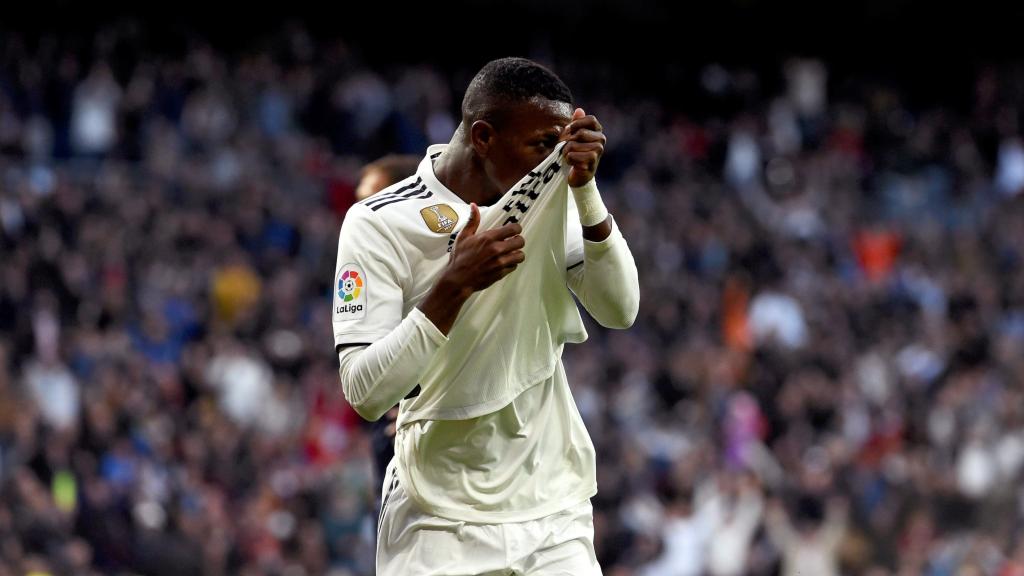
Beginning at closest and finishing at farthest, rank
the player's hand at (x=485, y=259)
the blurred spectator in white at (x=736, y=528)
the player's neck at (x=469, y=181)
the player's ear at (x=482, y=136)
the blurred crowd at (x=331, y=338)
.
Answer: the player's hand at (x=485, y=259) → the player's ear at (x=482, y=136) → the player's neck at (x=469, y=181) → the blurred crowd at (x=331, y=338) → the blurred spectator in white at (x=736, y=528)

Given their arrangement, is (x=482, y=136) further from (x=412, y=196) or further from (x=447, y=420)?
(x=447, y=420)

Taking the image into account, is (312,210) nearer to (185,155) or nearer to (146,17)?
(185,155)

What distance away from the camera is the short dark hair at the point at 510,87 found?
13.1ft

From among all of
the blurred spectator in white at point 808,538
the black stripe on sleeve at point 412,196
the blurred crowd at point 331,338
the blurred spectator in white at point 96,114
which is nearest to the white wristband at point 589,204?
the black stripe on sleeve at point 412,196

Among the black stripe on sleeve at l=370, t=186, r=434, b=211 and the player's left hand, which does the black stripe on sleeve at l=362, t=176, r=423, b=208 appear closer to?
the black stripe on sleeve at l=370, t=186, r=434, b=211

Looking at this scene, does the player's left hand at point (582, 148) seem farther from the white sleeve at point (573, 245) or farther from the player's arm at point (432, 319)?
the white sleeve at point (573, 245)

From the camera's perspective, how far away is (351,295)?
3.96 metres

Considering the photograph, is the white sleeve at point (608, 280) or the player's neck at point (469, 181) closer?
the white sleeve at point (608, 280)

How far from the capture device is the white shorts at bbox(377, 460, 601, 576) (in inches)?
155

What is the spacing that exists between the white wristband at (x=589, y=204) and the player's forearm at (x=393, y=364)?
1.59ft

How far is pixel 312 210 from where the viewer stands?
14.9 m

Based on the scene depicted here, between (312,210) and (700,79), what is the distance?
32.0ft

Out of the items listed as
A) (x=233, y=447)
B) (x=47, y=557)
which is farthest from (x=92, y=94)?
(x=47, y=557)

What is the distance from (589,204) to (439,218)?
17.4 inches
